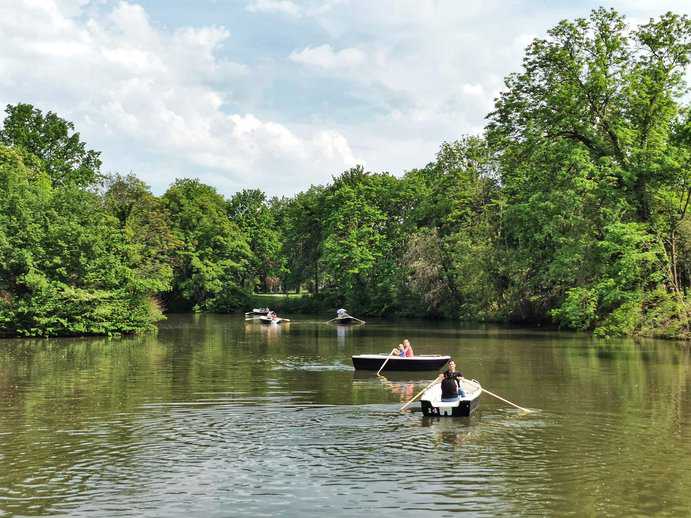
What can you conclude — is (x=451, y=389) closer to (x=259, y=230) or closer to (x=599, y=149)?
(x=599, y=149)

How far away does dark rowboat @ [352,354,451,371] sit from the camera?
31.0m

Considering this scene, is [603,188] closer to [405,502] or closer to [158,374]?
[158,374]

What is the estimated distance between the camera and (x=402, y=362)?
31.2 m

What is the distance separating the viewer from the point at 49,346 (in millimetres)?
42531

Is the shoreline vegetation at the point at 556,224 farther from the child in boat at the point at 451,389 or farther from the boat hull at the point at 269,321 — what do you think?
the child in boat at the point at 451,389

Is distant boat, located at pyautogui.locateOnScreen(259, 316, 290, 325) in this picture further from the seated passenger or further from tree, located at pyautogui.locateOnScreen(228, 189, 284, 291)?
the seated passenger

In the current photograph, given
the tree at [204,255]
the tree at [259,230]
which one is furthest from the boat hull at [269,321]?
the tree at [259,230]

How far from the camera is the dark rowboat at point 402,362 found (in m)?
31.0

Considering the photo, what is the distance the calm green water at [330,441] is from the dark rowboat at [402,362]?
0.85m

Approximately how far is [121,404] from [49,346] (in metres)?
22.1

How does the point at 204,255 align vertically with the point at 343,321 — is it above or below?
above

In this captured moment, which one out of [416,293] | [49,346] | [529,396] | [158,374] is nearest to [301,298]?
[416,293]

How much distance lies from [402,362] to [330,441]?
45.8ft

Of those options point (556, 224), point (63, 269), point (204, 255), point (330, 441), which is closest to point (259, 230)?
point (204, 255)
